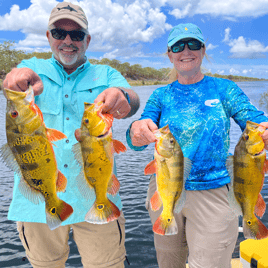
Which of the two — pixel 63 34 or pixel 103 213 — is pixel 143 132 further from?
pixel 63 34

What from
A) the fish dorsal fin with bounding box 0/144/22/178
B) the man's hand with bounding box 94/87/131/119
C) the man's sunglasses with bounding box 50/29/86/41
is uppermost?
the man's sunglasses with bounding box 50/29/86/41

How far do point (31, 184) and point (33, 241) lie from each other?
181 centimetres

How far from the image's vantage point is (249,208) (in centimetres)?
284

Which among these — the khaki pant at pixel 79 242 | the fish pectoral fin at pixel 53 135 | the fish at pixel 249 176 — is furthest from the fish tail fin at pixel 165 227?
the fish pectoral fin at pixel 53 135

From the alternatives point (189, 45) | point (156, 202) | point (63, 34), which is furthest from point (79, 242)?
point (189, 45)

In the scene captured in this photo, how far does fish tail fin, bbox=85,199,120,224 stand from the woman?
0.97m

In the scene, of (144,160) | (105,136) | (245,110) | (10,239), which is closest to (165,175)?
(105,136)

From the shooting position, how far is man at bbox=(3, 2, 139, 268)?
367cm

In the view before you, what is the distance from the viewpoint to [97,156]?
→ 8.60ft

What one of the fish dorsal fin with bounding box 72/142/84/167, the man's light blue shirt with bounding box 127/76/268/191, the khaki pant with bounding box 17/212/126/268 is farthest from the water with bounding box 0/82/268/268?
the fish dorsal fin with bounding box 72/142/84/167

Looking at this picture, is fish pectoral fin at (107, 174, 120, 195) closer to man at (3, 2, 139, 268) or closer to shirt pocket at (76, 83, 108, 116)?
man at (3, 2, 139, 268)

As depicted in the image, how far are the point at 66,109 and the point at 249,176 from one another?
8.01ft

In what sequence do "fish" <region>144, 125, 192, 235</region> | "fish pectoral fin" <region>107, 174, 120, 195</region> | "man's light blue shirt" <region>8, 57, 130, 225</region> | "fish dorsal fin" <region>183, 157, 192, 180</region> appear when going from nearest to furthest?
"fish pectoral fin" <region>107, 174, 120, 195</region> < "fish" <region>144, 125, 192, 235</region> < "fish dorsal fin" <region>183, 157, 192, 180</region> < "man's light blue shirt" <region>8, 57, 130, 225</region>

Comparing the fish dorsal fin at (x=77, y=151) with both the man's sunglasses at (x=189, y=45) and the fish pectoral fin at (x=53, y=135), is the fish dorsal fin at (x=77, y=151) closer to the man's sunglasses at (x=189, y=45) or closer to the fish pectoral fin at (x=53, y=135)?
the fish pectoral fin at (x=53, y=135)
